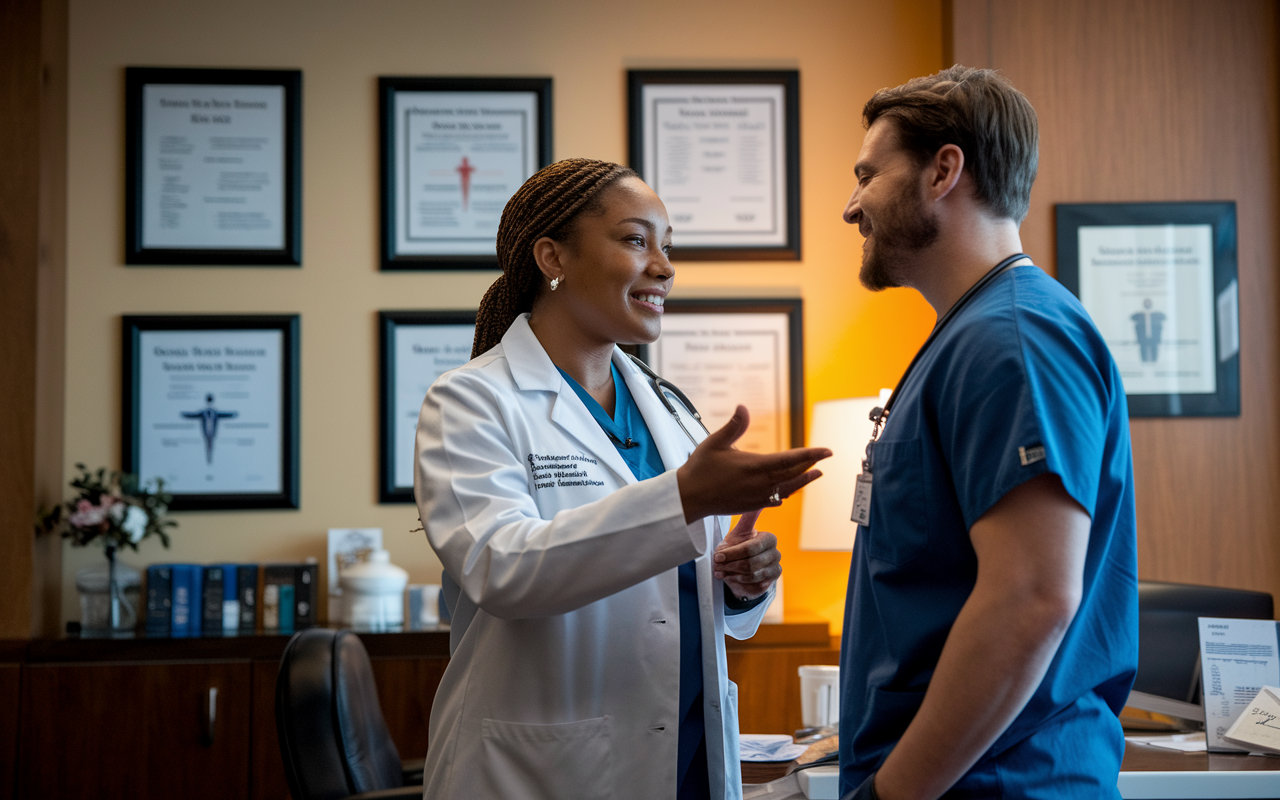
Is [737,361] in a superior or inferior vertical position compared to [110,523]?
superior

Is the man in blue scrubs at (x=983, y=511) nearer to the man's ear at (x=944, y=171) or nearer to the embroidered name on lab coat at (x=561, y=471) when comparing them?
the man's ear at (x=944, y=171)

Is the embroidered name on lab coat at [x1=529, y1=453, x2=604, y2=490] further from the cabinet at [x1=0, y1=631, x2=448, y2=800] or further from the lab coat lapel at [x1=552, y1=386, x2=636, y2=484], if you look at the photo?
the cabinet at [x1=0, y1=631, x2=448, y2=800]

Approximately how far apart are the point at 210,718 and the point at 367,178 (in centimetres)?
197

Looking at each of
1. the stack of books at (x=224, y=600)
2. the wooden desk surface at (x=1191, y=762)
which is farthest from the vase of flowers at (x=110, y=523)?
the wooden desk surface at (x=1191, y=762)

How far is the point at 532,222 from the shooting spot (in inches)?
66.3

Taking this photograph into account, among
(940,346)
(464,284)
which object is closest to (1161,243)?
(464,284)

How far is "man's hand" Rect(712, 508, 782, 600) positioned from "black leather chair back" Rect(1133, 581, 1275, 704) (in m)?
1.34

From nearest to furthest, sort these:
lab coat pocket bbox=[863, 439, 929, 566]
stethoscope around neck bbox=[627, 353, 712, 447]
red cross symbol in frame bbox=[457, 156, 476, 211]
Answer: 1. lab coat pocket bbox=[863, 439, 929, 566]
2. stethoscope around neck bbox=[627, 353, 712, 447]
3. red cross symbol in frame bbox=[457, 156, 476, 211]

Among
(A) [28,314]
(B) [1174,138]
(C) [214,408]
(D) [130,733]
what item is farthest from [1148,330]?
(A) [28,314]

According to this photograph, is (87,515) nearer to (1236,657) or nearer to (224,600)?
(224,600)

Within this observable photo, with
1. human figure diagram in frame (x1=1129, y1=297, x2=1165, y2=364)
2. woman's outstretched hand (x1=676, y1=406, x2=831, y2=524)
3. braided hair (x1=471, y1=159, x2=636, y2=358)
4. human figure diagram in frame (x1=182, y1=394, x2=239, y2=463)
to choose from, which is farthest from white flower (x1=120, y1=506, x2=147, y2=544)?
human figure diagram in frame (x1=1129, y1=297, x2=1165, y2=364)

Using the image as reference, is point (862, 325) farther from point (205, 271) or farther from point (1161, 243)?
point (205, 271)

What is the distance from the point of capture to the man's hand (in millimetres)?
1538

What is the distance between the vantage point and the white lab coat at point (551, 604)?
1.23 metres
